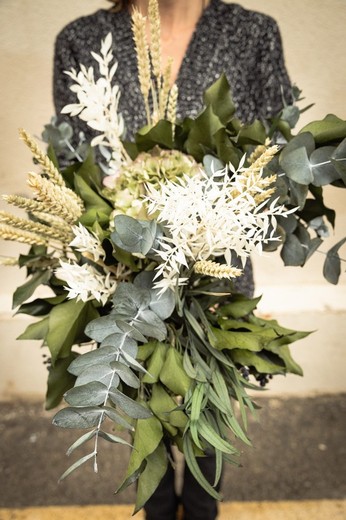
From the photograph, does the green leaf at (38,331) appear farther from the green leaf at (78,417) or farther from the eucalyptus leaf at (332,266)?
the eucalyptus leaf at (332,266)

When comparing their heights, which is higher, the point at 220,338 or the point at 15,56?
the point at 15,56

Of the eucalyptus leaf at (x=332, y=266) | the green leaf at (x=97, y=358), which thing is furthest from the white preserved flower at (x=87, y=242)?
the eucalyptus leaf at (x=332, y=266)

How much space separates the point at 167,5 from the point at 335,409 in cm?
132

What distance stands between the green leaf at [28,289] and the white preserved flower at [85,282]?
11 cm

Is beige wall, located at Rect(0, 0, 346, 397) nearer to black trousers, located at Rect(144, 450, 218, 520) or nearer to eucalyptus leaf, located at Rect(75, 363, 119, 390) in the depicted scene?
black trousers, located at Rect(144, 450, 218, 520)

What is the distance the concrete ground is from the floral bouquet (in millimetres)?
784

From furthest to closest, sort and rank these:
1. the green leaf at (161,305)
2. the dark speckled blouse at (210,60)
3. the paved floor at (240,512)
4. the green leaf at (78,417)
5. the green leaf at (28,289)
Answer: the paved floor at (240,512) → the dark speckled blouse at (210,60) → the green leaf at (28,289) → the green leaf at (161,305) → the green leaf at (78,417)

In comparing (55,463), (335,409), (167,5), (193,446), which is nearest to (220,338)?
(193,446)

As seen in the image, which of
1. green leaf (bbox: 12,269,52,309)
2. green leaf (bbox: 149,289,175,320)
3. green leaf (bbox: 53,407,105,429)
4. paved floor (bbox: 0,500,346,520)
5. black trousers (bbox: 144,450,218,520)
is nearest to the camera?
green leaf (bbox: 53,407,105,429)

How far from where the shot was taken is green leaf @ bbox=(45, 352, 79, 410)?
601 millimetres

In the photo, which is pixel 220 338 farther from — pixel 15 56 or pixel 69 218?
pixel 15 56

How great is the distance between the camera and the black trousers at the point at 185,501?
1.05 metres

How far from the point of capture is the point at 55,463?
4.65 ft

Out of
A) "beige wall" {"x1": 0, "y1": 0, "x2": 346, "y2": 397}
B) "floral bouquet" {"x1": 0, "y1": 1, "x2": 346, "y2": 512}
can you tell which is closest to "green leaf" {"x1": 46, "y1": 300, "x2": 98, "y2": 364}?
"floral bouquet" {"x1": 0, "y1": 1, "x2": 346, "y2": 512}
